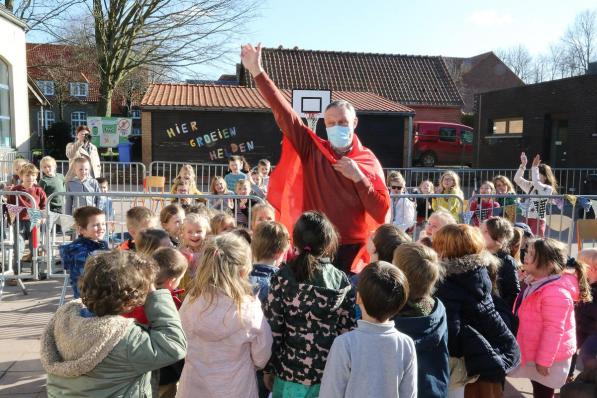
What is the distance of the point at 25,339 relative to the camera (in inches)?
191

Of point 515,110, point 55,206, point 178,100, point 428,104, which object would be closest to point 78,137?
point 55,206

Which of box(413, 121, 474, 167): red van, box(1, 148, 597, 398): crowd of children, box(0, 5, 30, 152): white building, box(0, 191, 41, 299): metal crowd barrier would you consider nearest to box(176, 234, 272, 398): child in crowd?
box(1, 148, 597, 398): crowd of children

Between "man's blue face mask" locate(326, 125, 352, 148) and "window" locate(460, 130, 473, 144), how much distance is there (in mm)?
22910

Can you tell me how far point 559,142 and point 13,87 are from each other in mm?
18584

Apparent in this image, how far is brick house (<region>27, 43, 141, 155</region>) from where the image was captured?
93.2 ft

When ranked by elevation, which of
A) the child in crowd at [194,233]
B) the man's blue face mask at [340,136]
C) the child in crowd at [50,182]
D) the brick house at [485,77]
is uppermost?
the brick house at [485,77]

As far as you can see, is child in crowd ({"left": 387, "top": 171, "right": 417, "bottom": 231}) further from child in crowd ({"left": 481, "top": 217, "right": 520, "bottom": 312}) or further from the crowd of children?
the crowd of children

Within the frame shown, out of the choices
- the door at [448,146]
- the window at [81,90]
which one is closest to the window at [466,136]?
the door at [448,146]

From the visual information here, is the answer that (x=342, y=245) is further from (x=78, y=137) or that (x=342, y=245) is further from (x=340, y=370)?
(x=78, y=137)

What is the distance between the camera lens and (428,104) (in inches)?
1172

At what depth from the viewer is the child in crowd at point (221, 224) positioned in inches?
169

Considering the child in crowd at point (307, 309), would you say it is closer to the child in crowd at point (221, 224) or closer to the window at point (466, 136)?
the child in crowd at point (221, 224)

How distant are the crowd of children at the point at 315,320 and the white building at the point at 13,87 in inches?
575

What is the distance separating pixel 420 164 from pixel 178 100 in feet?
36.5
